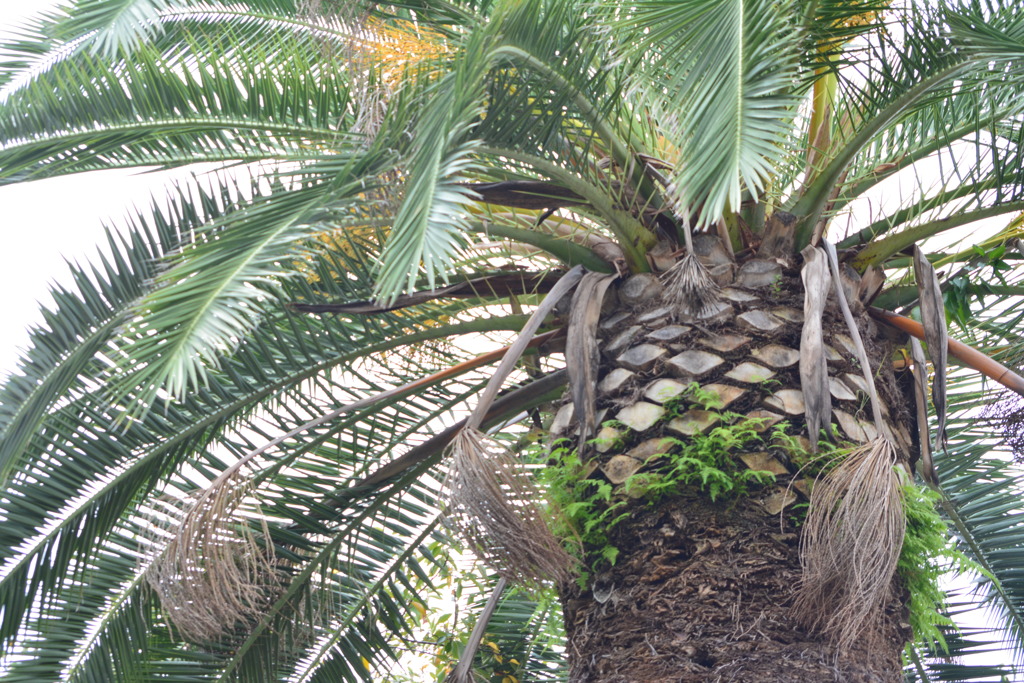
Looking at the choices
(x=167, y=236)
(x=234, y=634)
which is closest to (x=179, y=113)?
(x=167, y=236)

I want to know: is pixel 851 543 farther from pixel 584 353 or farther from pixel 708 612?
pixel 584 353

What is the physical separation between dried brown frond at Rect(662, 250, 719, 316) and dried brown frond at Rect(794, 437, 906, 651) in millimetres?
921

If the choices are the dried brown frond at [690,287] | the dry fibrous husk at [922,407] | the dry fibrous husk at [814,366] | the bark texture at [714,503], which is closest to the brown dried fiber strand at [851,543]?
the bark texture at [714,503]

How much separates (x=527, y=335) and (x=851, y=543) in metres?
1.33

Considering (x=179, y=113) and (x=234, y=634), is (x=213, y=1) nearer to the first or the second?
(x=179, y=113)

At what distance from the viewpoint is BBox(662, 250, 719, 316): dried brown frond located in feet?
14.0

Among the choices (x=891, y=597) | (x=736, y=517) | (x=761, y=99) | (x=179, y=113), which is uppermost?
(x=179, y=113)

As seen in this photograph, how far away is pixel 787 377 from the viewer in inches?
166

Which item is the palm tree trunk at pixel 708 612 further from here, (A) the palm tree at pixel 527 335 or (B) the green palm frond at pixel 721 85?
(B) the green palm frond at pixel 721 85

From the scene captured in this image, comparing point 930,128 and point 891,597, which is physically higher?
point 930,128

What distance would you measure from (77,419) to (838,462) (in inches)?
119

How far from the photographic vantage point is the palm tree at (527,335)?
11.9 feet

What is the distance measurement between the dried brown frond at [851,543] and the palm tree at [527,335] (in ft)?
0.04

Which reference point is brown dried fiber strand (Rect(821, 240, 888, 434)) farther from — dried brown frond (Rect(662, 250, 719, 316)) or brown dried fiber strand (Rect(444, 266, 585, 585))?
brown dried fiber strand (Rect(444, 266, 585, 585))
